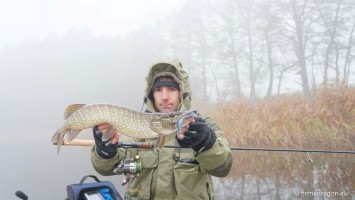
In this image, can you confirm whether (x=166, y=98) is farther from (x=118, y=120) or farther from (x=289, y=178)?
(x=289, y=178)

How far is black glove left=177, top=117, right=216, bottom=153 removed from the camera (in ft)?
5.70

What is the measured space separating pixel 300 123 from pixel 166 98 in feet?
17.6

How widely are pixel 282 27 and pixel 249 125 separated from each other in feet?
26.3

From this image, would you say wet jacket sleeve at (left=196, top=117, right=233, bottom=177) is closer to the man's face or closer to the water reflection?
the man's face

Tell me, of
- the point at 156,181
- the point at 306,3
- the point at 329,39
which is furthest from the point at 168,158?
the point at 306,3

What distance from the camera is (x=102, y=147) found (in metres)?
1.95

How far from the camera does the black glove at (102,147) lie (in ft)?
6.37

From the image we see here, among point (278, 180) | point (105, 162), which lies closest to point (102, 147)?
point (105, 162)

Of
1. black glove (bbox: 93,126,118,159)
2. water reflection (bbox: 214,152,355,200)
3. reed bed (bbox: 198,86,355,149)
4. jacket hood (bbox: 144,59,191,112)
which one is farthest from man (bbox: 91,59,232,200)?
reed bed (bbox: 198,86,355,149)

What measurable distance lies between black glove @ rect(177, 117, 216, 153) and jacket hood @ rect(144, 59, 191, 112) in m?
0.65

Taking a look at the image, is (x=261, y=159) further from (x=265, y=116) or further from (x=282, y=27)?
(x=282, y=27)

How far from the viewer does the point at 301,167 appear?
19.2ft

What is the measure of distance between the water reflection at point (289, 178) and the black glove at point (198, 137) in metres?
3.28

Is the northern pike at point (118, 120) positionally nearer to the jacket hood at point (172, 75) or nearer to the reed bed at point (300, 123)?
the jacket hood at point (172, 75)
